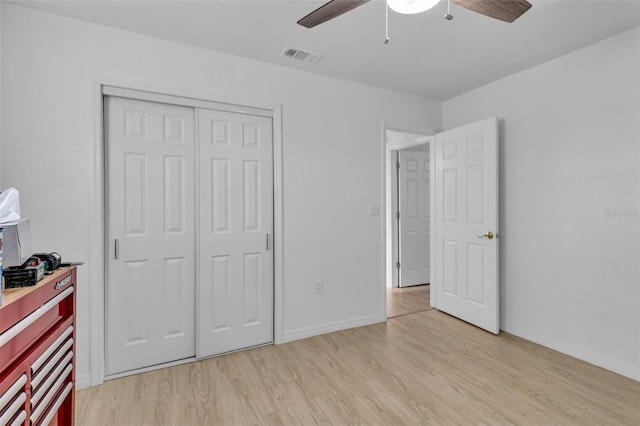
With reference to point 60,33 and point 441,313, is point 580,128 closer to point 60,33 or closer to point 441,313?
point 441,313

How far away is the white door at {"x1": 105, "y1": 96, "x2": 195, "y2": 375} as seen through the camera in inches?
89.3

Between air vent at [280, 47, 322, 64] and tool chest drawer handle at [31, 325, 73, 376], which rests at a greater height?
air vent at [280, 47, 322, 64]

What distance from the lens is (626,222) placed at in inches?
89.9

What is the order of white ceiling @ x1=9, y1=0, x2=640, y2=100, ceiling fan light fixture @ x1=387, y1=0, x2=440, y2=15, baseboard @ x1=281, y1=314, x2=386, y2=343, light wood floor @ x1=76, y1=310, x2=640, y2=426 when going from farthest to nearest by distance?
baseboard @ x1=281, y1=314, x2=386, y2=343 < white ceiling @ x1=9, y1=0, x2=640, y2=100 < light wood floor @ x1=76, y1=310, x2=640, y2=426 < ceiling fan light fixture @ x1=387, y1=0, x2=440, y2=15

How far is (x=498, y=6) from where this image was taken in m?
1.39

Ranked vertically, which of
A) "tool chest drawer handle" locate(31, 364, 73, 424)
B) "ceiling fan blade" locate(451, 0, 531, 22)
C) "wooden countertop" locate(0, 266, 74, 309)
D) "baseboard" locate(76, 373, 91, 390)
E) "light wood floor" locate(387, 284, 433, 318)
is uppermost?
"ceiling fan blade" locate(451, 0, 531, 22)

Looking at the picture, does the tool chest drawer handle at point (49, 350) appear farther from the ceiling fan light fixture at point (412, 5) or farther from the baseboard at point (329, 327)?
the ceiling fan light fixture at point (412, 5)

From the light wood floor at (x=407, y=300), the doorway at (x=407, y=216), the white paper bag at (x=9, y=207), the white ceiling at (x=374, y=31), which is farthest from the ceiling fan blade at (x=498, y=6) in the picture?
the doorway at (x=407, y=216)

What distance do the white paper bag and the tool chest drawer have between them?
0.25 meters

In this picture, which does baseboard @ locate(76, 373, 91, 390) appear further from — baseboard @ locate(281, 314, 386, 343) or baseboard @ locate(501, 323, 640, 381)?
baseboard @ locate(501, 323, 640, 381)

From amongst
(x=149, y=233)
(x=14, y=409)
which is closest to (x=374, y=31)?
(x=149, y=233)

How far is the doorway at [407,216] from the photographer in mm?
4656

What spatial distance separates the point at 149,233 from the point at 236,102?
123cm

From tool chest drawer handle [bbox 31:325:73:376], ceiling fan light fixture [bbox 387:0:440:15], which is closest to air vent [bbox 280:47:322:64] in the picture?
ceiling fan light fixture [bbox 387:0:440:15]
